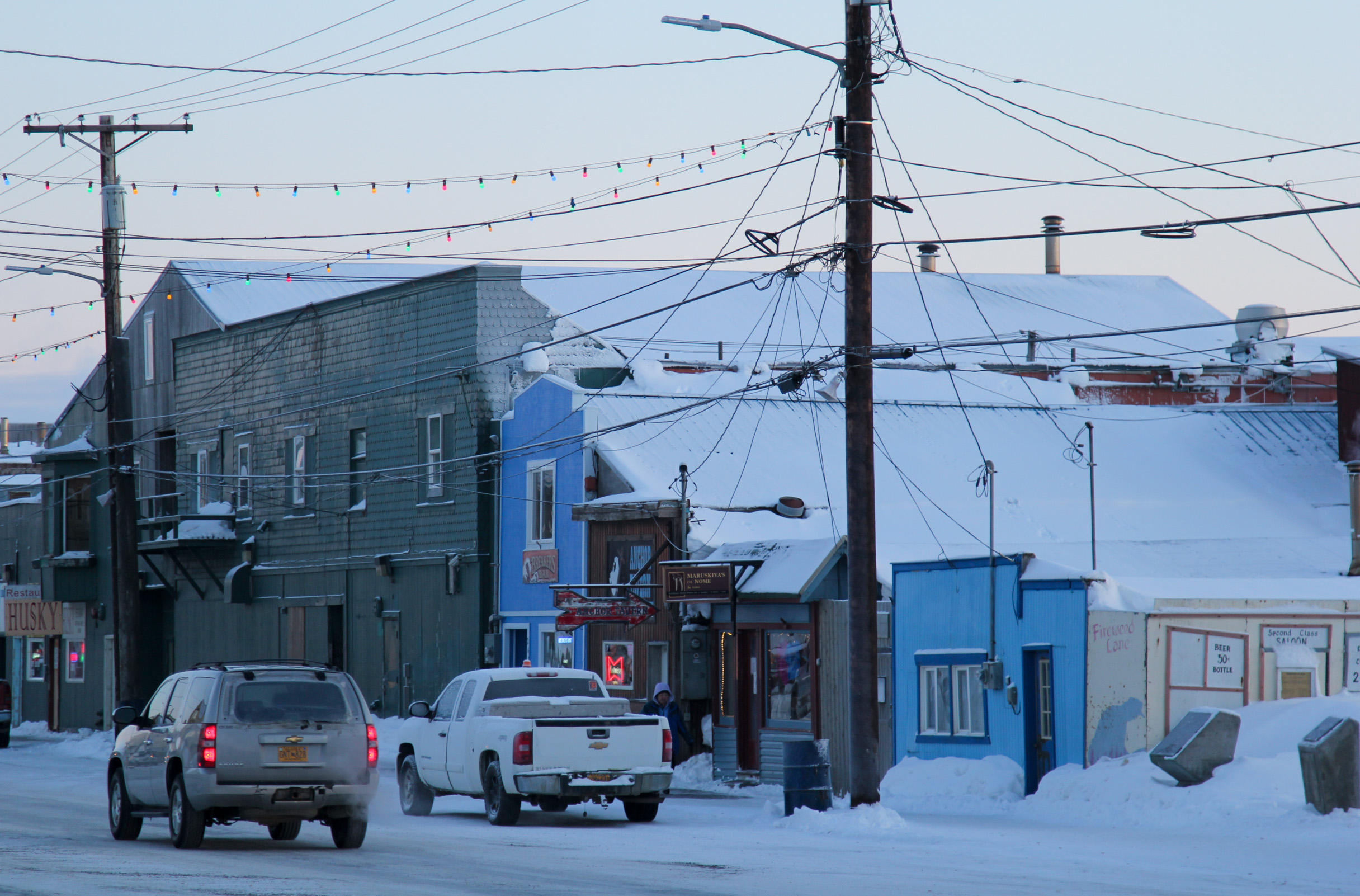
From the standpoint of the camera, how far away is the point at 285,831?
17.5 metres

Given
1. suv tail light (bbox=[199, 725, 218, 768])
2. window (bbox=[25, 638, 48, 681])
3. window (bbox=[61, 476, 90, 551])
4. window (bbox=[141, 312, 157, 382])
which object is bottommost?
window (bbox=[25, 638, 48, 681])

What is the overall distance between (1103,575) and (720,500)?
372 inches

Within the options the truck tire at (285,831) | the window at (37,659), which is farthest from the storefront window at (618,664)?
the window at (37,659)

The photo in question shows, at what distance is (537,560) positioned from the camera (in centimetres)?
3170

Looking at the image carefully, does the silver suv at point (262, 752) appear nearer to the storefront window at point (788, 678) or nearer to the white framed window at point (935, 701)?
the white framed window at point (935, 701)

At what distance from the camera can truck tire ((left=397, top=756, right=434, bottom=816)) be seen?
21.2 m

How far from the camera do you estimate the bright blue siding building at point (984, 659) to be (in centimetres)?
2136

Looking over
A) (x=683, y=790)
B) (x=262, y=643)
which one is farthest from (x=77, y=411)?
(x=683, y=790)

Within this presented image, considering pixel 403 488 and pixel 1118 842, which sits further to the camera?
pixel 403 488

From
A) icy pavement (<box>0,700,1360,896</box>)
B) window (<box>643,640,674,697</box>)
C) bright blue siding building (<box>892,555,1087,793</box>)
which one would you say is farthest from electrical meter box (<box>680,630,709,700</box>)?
icy pavement (<box>0,700,1360,896</box>)

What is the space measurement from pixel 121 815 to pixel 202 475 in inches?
1068

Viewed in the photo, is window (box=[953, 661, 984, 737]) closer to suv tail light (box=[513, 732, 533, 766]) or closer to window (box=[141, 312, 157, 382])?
suv tail light (box=[513, 732, 533, 766])

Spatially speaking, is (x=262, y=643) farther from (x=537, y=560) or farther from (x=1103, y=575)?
(x=1103, y=575)

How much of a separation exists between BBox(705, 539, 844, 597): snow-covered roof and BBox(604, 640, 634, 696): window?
2.77 metres
